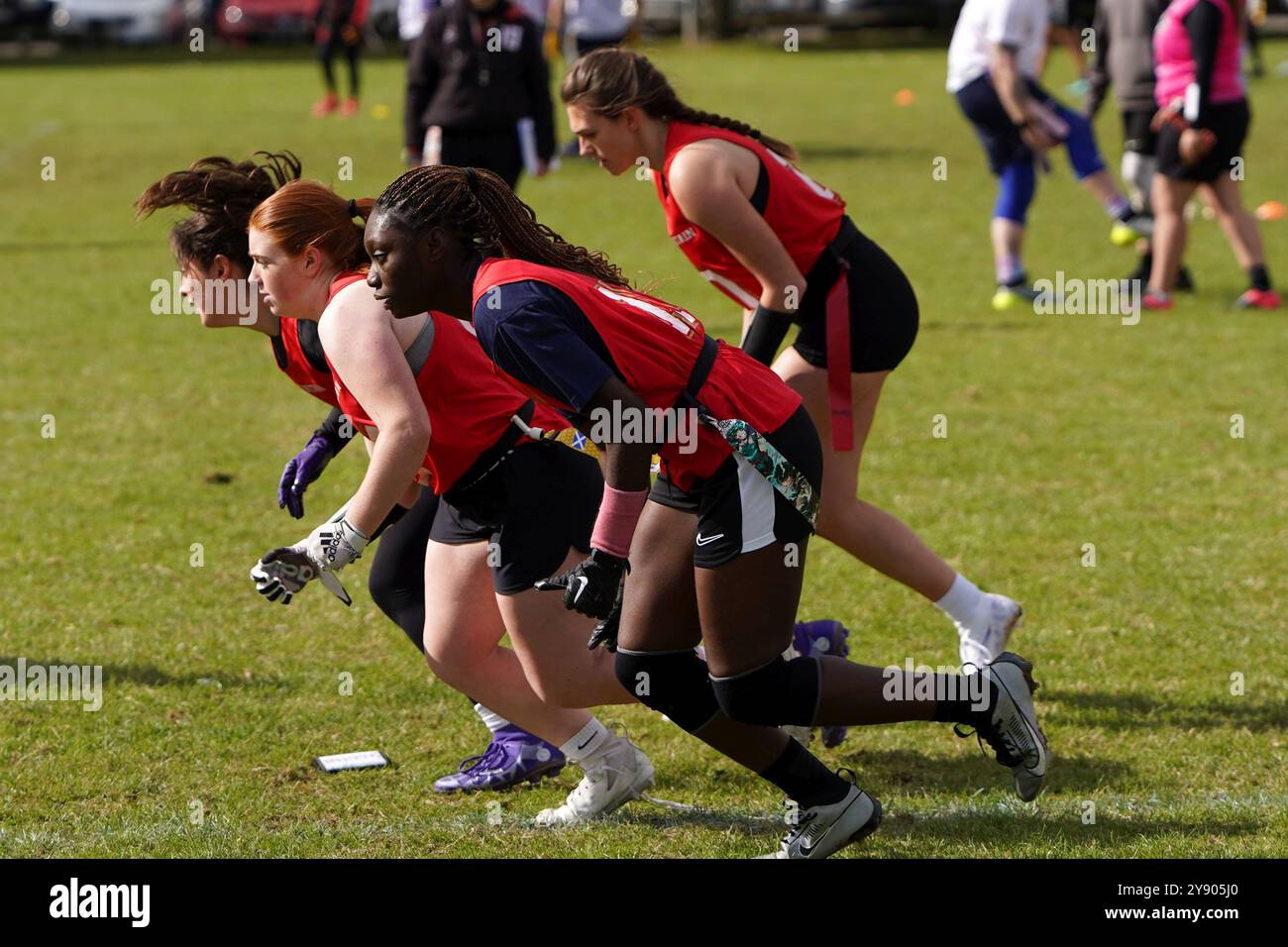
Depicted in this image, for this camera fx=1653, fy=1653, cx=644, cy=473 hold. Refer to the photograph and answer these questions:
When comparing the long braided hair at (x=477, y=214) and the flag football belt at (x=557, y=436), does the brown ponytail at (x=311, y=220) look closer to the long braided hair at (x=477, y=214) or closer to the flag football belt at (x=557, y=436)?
the long braided hair at (x=477, y=214)

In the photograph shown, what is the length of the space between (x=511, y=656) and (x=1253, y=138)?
16270 mm

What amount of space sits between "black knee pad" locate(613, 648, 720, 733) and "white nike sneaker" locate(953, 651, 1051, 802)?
723mm

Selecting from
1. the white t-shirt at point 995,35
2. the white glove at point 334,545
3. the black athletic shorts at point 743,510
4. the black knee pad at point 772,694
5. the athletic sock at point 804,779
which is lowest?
the athletic sock at point 804,779

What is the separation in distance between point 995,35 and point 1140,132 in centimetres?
146

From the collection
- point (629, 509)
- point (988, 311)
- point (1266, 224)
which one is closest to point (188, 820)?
point (629, 509)

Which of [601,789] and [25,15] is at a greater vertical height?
[25,15]

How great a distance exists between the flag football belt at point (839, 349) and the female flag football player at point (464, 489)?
97 centimetres

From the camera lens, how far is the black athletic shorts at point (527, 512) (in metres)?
4.12

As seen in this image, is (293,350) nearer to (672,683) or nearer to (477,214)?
(477,214)

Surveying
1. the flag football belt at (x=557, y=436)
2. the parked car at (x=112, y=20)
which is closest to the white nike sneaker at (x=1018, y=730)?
the flag football belt at (x=557, y=436)

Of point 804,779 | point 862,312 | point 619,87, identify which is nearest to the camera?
point 804,779

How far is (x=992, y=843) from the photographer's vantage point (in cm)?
408

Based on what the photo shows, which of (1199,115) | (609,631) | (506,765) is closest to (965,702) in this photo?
(609,631)

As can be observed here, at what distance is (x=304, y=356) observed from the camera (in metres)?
4.23
